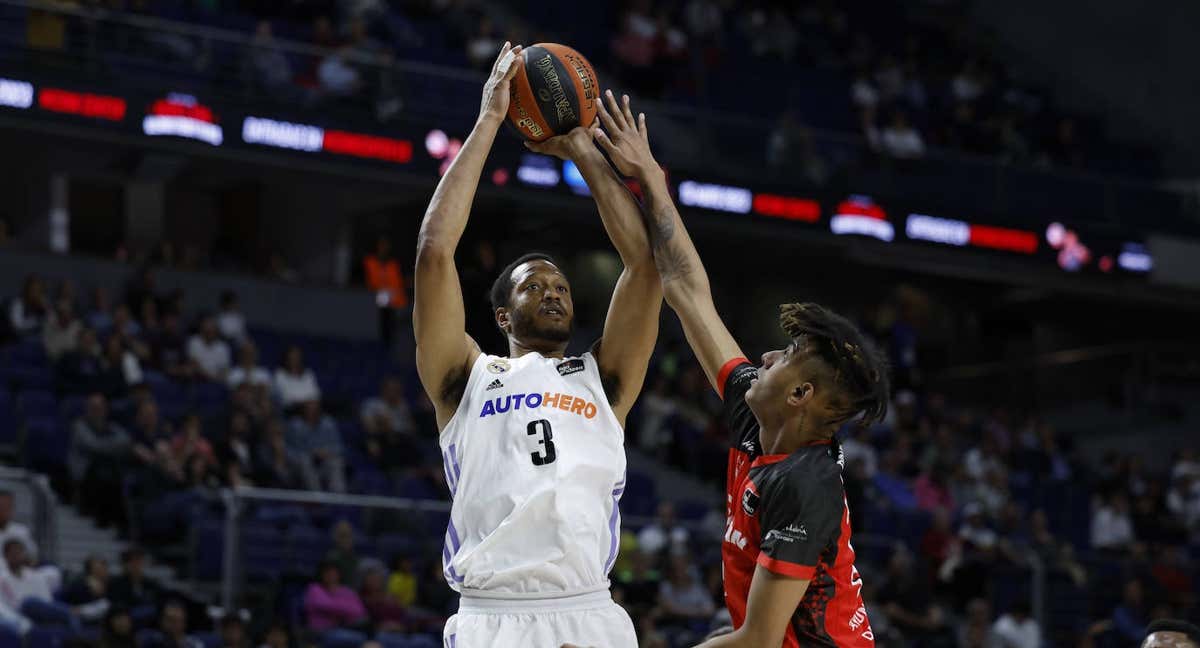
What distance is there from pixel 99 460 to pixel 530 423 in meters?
8.41

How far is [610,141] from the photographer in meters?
5.45

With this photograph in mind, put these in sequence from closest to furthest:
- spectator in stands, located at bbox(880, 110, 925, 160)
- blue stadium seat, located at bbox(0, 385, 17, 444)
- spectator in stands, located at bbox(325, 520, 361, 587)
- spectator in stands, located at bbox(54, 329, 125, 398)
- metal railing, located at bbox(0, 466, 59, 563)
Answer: metal railing, located at bbox(0, 466, 59, 563) < spectator in stands, located at bbox(325, 520, 361, 587) < blue stadium seat, located at bbox(0, 385, 17, 444) < spectator in stands, located at bbox(54, 329, 125, 398) < spectator in stands, located at bbox(880, 110, 925, 160)

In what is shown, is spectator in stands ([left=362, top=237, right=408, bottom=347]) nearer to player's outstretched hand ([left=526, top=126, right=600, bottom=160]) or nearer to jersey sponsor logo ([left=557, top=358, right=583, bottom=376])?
player's outstretched hand ([left=526, top=126, right=600, bottom=160])

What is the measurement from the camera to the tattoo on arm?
5.16 m

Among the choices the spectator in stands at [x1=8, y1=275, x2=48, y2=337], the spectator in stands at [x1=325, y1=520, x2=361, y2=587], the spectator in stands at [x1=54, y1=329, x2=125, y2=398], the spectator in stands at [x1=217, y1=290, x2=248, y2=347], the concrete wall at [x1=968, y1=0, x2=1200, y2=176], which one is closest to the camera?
the spectator in stands at [x1=325, y1=520, x2=361, y2=587]

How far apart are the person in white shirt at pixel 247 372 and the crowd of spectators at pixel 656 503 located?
32 millimetres

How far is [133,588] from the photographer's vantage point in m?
11.2

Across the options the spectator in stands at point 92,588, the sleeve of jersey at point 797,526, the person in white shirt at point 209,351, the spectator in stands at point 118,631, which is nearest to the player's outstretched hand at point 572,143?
the sleeve of jersey at point 797,526

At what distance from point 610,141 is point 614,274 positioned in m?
16.9

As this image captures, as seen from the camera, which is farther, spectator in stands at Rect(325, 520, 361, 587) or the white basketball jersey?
spectator in stands at Rect(325, 520, 361, 587)

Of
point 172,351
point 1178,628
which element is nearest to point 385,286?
point 172,351

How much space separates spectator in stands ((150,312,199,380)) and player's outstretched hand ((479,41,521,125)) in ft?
31.7

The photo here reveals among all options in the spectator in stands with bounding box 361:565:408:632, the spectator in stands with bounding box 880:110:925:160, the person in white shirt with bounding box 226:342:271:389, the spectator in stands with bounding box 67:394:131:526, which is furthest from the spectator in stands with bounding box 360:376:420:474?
the spectator in stands with bounding box 880:110:925:160

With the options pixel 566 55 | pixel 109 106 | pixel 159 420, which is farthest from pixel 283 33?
pixel 566 55
